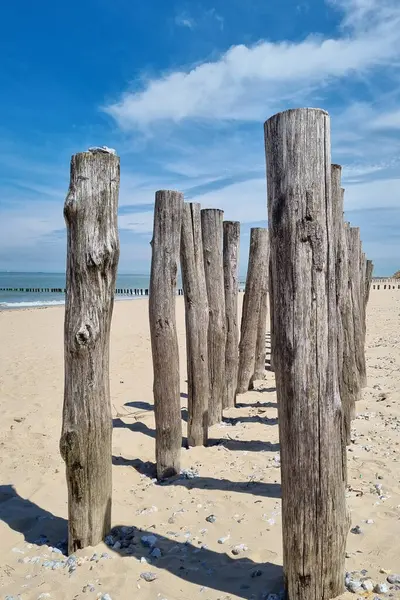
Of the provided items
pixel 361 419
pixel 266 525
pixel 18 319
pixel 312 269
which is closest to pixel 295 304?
pixel 312 269

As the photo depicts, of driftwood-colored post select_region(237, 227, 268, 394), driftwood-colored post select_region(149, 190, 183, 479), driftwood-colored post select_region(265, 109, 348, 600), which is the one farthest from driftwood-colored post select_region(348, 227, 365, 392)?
driftwood-colored post select_region(265, 109, 348, 600)

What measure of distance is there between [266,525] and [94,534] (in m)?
1.29

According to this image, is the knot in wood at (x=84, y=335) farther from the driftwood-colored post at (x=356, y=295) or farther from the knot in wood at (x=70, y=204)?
the driftwood-colored post at (x=356, y=295)

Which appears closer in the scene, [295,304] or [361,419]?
[295,304]

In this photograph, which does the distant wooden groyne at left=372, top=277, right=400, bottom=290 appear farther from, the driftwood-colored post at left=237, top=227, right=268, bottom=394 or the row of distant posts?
the row of distant posts

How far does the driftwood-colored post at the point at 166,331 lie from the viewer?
467 cm

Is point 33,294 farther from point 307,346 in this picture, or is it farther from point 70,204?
point 307,346

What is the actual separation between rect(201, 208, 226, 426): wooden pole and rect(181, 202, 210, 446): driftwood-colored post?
429 millimetres

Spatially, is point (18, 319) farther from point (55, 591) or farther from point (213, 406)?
point (55, 591)

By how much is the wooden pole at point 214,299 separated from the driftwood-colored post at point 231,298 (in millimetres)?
662

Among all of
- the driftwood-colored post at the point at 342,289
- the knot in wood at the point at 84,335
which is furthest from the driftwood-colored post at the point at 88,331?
the driftwood-colored post at the point at 342,289

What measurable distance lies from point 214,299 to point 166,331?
58.3 inches

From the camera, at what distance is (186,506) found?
411 centimetres

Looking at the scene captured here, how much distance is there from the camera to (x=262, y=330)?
9.03 m
